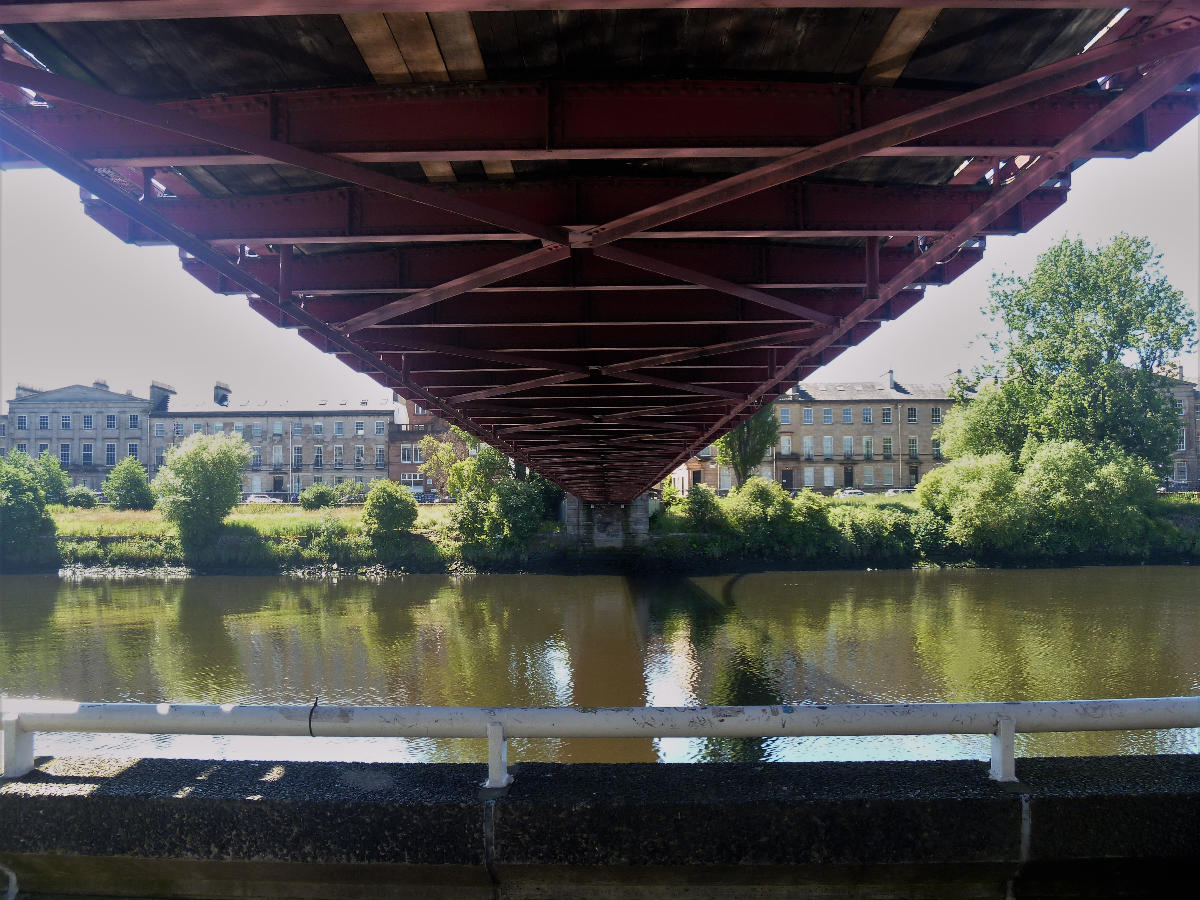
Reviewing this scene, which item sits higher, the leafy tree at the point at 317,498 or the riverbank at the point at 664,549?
the leafy tree at the point at 317,498

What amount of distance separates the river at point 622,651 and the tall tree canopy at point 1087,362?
10180 millimetres

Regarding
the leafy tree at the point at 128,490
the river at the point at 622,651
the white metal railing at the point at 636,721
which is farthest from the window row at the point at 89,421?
the white metal railing at the point at 636,721

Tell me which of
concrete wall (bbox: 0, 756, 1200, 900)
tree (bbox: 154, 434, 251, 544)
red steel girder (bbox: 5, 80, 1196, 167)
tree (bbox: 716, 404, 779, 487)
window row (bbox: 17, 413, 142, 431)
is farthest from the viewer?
window row (bbox: 17, 413, 142, 431)

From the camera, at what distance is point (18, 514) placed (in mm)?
38344

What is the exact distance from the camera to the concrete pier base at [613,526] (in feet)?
114

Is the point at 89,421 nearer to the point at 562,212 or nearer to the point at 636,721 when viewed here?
the point at 562,212

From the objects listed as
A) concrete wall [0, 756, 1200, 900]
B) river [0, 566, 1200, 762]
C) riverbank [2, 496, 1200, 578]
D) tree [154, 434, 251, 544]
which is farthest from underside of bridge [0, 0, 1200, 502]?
tree [154, 434, 251, 544]

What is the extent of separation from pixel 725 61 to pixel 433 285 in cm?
291

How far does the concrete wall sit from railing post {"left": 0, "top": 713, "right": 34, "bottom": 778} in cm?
16

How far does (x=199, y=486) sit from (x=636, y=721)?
132 feet

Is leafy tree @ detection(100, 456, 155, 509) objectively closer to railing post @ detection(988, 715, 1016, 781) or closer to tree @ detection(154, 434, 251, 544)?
tree @ detection(154, 434, 251, 544)

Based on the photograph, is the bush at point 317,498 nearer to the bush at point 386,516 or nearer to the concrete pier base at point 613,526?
the bush at point 386,516

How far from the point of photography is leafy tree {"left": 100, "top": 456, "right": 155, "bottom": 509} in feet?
150

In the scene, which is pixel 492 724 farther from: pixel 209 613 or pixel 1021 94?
pixel 209 613
